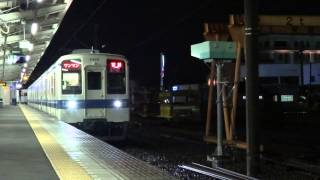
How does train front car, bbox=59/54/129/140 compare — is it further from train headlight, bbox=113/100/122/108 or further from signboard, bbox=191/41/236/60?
signboard, bbox=191/41/236/60

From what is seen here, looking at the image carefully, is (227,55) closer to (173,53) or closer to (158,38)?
(158,38)

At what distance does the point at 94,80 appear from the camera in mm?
19938

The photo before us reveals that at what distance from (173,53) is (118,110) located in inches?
2141

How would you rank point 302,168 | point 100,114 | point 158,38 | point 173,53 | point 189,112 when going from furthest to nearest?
point 173,53 → point 158,38 → point 189,112 → point 100,114 → point 302,168

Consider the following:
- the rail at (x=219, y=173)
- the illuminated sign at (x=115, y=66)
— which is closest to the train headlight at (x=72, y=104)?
the illuminated sign at (x=115, y=66)

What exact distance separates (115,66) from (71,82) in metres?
1.59

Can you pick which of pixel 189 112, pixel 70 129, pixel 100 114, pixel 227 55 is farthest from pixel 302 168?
pixel 189 112

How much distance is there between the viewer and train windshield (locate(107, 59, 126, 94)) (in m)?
19.9

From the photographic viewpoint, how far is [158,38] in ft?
204

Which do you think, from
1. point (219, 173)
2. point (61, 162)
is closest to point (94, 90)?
point (61, 162)

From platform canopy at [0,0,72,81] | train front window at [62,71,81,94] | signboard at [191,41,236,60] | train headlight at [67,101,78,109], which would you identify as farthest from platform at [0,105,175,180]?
platform canopy at [0,0,72,81]

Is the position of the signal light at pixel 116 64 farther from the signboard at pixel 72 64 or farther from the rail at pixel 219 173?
the rail at pixel 219 173

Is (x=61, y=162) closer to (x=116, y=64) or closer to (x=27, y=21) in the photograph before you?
(x=116, y=64)

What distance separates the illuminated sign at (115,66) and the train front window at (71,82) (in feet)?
3.61
